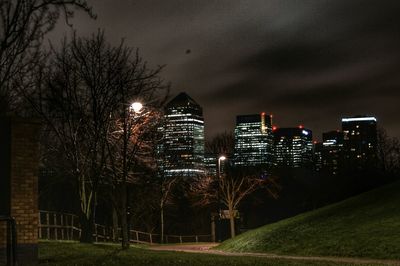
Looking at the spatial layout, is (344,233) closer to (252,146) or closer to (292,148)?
(252,146)

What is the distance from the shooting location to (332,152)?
85312 millimetres

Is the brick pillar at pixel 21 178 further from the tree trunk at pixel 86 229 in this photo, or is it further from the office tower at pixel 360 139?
the office tower at pixel 360 139

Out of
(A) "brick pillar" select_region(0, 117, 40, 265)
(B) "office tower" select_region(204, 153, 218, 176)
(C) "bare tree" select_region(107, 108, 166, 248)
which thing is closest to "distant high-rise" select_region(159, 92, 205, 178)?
(B) "office tower" select_region(204, 153, 218, 176)

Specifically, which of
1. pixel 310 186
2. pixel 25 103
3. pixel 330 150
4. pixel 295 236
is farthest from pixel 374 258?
pixel 330 150

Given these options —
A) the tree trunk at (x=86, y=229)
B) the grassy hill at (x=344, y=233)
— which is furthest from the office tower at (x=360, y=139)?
the tree trunk at (x=86, y=229)

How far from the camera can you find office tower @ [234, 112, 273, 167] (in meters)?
59.2

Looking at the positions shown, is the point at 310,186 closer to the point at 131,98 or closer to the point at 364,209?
the point at 364,209

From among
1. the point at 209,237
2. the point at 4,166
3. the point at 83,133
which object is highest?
the point at 83,133

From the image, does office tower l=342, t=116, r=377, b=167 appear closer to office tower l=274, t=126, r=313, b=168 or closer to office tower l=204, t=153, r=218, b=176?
office tower l=274, t=126, r=313, b=168

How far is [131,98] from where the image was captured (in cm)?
2447

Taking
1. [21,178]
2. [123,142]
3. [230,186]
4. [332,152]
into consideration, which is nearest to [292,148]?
[332,152]

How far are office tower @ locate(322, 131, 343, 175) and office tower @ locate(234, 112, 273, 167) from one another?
741 centimetres

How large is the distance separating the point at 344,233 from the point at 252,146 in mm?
43405

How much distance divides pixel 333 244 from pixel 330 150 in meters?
68.9
